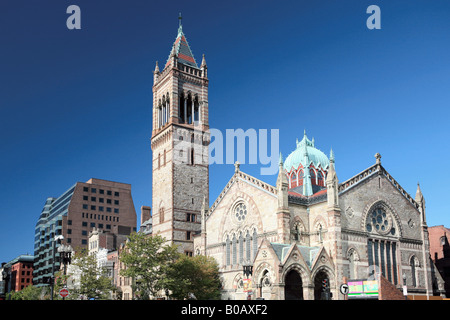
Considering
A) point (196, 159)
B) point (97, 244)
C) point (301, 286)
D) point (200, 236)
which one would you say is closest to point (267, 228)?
point (301, 286)

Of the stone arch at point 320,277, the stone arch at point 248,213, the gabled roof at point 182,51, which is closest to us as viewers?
the stone arch at point 320,277

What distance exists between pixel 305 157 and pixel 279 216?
2113 centimetres

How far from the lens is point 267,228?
58438 millimetres

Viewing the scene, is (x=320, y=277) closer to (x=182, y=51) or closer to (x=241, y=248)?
(x=241, y=248)

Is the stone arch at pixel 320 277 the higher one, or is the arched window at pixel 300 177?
the arched window at pixel 300 177

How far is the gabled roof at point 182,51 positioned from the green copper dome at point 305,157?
2234cm

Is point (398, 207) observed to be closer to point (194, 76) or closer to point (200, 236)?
point (200, 236)

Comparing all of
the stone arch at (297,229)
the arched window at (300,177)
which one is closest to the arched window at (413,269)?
the stone arch at (297,229)

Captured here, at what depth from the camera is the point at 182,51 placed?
273 ft

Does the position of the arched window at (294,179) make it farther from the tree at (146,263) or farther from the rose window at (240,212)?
the tree at (146,263)

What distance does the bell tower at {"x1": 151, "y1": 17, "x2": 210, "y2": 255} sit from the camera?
7356 cm

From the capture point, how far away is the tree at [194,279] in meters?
58.5
